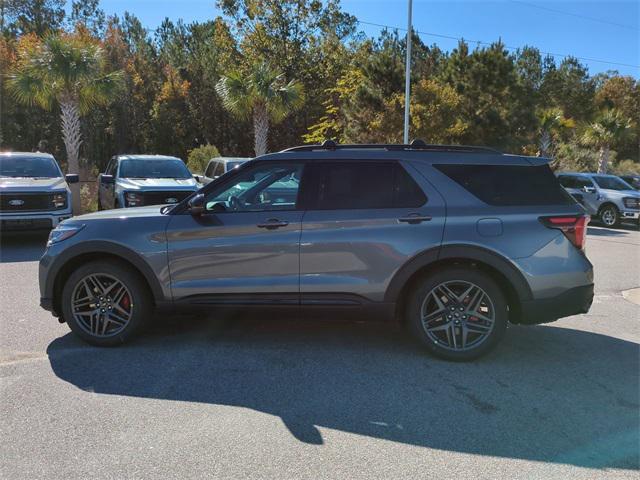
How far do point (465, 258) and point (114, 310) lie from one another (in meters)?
3.19

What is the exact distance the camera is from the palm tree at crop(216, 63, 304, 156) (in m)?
19.3

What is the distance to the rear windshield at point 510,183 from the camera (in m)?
4.69

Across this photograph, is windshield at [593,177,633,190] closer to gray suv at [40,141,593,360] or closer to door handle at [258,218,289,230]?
gray suv at [40,141,593,360]

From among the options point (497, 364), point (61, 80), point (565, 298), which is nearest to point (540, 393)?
point (497, 364)

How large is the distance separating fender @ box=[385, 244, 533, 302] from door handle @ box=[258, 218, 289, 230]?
1066 millimetres

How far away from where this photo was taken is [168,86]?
34.1 metres

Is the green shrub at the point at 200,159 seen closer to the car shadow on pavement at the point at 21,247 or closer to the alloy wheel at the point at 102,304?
the car shadow on pavement at the point at 21,247

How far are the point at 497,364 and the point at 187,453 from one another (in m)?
2.79

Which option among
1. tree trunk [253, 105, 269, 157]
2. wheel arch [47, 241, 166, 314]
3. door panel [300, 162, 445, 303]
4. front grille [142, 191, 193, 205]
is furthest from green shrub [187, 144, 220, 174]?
door panel [300, 162, 445, 303]

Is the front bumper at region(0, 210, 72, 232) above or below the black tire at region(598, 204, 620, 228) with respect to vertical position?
above

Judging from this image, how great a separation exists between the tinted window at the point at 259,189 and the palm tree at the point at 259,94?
15194 millimetres

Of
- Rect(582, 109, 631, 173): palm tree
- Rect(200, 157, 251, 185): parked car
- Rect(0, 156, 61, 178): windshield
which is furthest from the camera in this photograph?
Rect(582, 109, 631, 173): palm tree

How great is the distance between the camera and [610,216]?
17.7 m

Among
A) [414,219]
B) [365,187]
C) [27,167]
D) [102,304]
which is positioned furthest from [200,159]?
[414,219]
